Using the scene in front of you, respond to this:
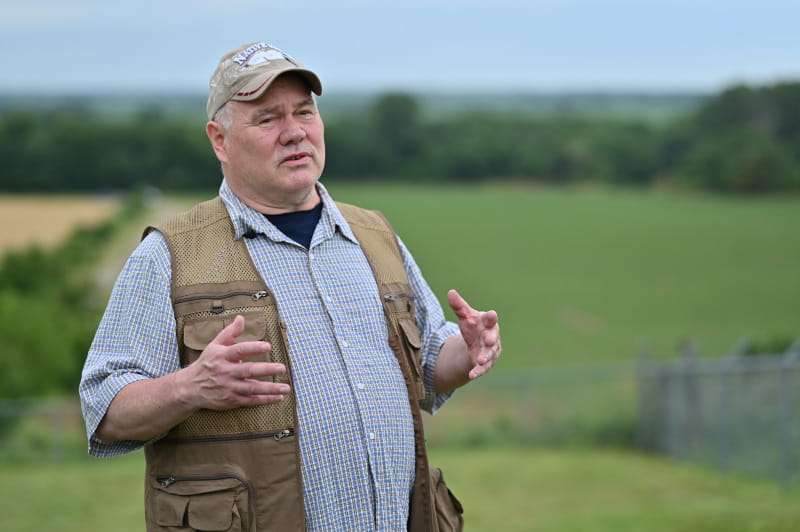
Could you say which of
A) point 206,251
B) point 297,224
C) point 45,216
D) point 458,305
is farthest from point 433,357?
point 45,216

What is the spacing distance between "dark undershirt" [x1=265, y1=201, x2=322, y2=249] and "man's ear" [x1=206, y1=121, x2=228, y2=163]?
228 mm

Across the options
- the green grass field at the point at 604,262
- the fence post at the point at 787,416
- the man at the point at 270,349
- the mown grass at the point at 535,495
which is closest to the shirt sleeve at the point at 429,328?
the man at the point at 270,349

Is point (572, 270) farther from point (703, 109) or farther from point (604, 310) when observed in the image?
point (703, 109)

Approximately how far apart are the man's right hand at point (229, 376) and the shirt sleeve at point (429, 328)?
2.63ft

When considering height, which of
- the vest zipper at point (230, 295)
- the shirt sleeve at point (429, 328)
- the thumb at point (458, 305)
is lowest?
the shirt sleeve at point (429, 328)

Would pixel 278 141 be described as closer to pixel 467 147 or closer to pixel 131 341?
pixel 131 341

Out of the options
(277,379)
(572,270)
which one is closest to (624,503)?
(277,379)

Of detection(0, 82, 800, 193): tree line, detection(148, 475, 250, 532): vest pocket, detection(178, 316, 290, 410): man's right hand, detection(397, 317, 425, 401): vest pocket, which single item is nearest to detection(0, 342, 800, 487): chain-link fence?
detection(397, 317, 425, 401): vest pocket

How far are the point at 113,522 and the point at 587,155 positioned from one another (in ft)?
217

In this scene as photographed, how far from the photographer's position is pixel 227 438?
2.86 meters

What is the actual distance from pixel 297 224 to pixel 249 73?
0.49 m

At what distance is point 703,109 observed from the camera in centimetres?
6588

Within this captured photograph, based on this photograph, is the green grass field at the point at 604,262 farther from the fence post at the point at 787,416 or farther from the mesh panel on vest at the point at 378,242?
the mesh panel on vest at the point at 378,242

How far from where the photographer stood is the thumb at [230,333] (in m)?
2.60
